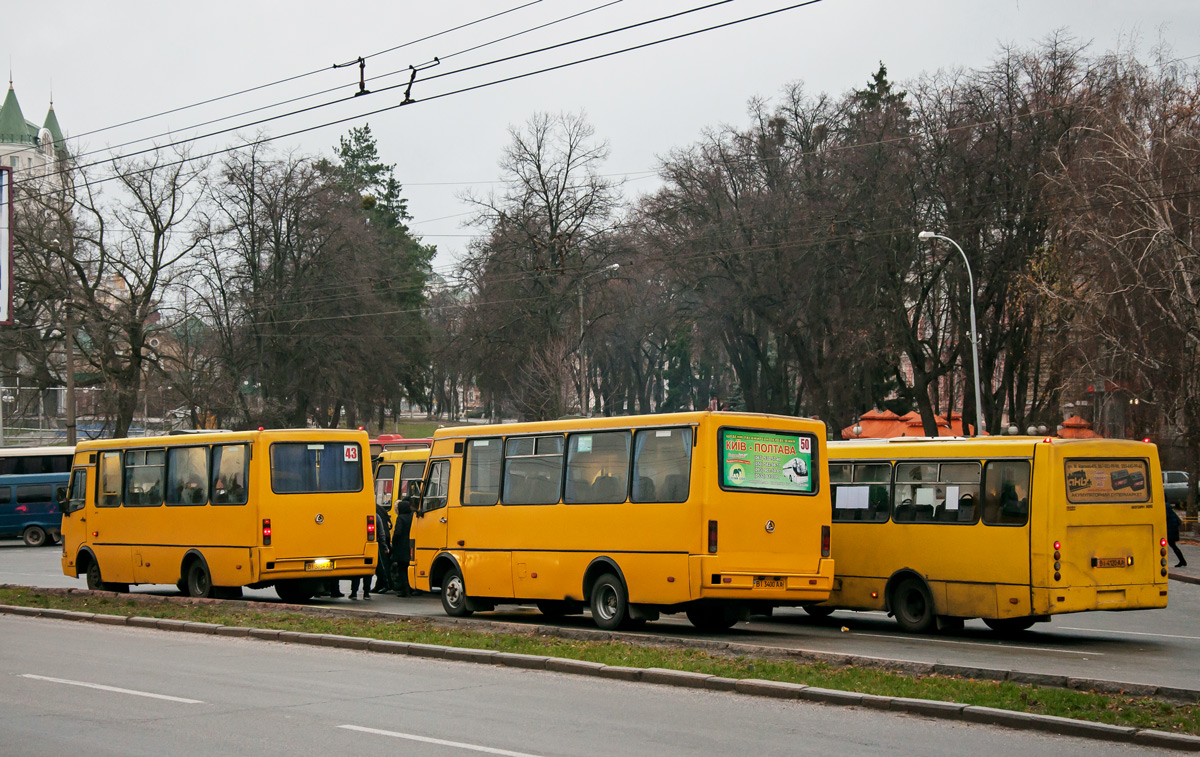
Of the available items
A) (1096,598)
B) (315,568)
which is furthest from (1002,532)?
(315,568)

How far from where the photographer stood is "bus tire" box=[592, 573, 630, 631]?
15.9m

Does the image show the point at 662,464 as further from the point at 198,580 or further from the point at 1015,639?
the point at 198,580

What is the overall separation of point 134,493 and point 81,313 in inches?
1374

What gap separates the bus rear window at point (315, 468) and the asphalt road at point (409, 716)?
6806 millimetres

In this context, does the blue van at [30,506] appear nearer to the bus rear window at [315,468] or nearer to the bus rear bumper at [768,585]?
the bus rear window at [315,468]

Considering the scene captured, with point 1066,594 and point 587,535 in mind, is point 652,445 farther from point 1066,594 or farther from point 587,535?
point 1066,594

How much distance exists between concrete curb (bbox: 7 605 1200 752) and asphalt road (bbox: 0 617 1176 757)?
0.40 feet

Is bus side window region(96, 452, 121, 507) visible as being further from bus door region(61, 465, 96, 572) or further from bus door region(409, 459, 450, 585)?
bus door region(409, 459, 450, 585)

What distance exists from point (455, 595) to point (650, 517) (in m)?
4.24

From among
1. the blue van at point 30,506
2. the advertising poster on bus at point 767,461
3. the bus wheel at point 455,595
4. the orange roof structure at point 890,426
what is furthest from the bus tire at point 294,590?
the orange roof structure at point 890,426

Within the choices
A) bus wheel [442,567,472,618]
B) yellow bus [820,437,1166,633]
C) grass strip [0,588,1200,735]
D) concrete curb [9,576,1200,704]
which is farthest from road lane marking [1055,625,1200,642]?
bus wheel [442,567,472,618]

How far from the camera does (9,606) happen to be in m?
19.5

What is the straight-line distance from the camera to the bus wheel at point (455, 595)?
60.1ft

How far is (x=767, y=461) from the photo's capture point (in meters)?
15.6
